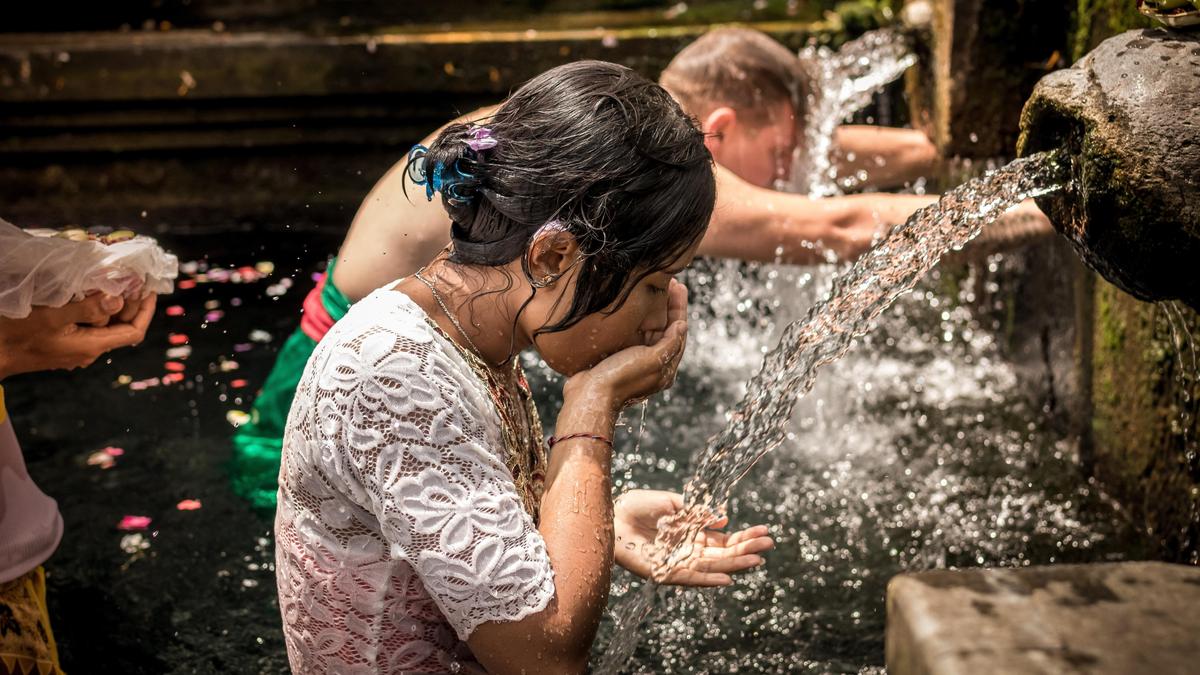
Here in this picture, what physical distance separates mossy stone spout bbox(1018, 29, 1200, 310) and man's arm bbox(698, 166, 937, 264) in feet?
3.98

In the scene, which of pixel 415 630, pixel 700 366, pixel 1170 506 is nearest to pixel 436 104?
pixel 700 366

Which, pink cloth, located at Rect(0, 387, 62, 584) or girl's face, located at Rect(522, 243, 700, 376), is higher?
girl's face, located at Rect(522, 243, 700, 376)

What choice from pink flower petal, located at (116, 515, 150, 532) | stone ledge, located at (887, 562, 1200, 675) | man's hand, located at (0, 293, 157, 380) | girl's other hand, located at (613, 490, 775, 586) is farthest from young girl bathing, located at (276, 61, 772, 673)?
pink flower petal, located at (116, 515, 150, 532)

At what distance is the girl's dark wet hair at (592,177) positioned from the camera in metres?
1.71

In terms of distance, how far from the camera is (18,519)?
87.4 inches

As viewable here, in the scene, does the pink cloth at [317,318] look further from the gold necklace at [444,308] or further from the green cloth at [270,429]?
the gold necklace at [444,308]

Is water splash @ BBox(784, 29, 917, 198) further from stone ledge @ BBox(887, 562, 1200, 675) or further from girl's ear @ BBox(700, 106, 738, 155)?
stone ledge @ BBox(887, 562, 1200, 675)

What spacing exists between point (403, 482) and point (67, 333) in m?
0.98

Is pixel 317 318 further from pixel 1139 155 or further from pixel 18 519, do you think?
pixel 1139 155

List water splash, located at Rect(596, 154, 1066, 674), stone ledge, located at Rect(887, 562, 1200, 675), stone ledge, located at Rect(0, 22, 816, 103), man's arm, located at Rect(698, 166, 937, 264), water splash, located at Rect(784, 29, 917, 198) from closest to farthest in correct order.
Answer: stone ledge, located at Rect(887, 562, 1200, 675)
water splash, located at Rect(596, 154, 1066, 674)
man's arm, located at Rect(698, 166, 937, 264)
water splash, located at Rect(784, 29, 917, 198)
stone ledge, located at Rect(0, 22, 816, 103)

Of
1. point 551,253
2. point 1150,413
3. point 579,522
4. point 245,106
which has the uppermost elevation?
point 551,253

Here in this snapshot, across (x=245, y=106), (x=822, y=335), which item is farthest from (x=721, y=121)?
(x=245, y=106)

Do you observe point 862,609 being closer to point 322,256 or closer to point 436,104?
point 322,256

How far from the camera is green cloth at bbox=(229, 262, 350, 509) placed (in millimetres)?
3199
